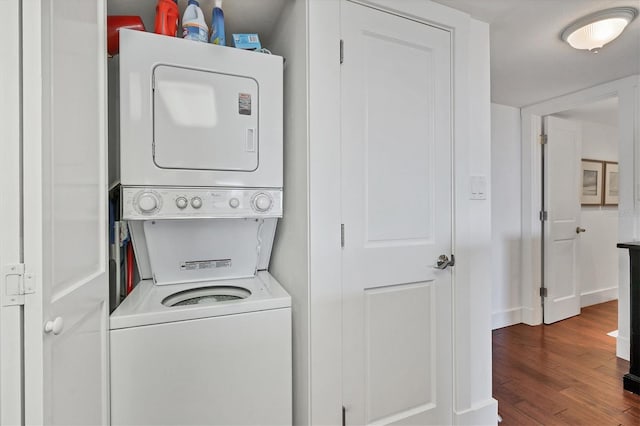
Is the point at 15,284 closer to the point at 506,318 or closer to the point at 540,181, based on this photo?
the point at 506,318

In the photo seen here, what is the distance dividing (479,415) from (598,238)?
11.8 ft

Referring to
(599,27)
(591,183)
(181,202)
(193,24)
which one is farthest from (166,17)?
(591,183)

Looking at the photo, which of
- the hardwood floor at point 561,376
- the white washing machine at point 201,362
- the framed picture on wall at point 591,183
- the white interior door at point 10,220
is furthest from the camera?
the framed picture on wall at point 591,183

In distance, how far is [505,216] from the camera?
3.14 meters

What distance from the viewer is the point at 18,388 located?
Answer: 1.93 ft

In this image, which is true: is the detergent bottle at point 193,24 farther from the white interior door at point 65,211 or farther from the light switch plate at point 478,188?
the light switch plate at point 478,188

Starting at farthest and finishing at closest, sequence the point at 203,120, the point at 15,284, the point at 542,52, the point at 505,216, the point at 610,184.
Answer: the point at 610,184 < the point at 505,216 < the point at 542,52 < the point at 203,120 < the point at 15,284

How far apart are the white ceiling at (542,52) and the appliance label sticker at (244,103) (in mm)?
1077

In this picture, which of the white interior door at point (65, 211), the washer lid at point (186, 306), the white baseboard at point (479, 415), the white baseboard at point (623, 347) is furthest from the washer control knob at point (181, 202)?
the white baseboard at point (623, 347)

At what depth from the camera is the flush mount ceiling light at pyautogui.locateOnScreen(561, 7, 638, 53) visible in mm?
1603

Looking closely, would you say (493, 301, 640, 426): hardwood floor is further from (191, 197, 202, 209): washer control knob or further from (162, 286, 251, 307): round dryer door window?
(191, 197, 202, 209): washer control knob

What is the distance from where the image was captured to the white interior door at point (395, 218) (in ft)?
4.35

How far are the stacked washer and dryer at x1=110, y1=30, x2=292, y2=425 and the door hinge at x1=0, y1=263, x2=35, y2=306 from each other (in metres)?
0.52

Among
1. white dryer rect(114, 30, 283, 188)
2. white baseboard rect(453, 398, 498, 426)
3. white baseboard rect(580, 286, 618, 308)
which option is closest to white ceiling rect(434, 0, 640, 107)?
white dryer rect(114, 30, 283, 188)
